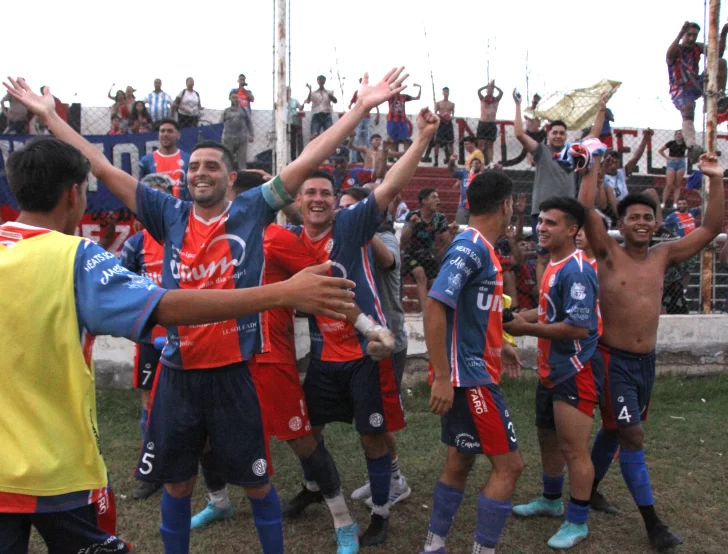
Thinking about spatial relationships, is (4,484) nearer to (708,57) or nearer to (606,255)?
(606,255)

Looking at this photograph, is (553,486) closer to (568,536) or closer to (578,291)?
(568,536)

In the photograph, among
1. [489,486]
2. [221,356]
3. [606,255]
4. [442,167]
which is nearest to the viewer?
[221,356]

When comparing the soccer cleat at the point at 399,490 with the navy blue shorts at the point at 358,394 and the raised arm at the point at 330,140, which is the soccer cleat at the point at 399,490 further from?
the raised arm at the point at 330,140

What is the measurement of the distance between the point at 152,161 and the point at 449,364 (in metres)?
4.40

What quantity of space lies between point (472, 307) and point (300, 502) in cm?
A: 191

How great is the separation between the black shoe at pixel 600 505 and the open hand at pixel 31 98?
4.09m

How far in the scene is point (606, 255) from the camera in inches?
175

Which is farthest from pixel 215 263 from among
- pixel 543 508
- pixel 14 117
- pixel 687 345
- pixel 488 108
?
pixel 488 108

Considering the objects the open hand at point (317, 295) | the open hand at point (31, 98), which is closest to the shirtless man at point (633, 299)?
the open hand at point (317, 295)

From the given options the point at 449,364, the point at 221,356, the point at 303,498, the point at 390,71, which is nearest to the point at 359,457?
the point at 303,498

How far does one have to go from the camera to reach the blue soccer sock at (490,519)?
11.3ft

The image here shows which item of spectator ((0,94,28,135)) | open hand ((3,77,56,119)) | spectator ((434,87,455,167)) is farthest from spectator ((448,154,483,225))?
spectator ((0,94,28,135))

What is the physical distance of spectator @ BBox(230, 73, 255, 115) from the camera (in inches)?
422

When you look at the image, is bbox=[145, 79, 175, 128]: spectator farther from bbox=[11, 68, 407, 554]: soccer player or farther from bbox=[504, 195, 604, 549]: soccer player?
bbox=[504, 195, 604, 549]: soccer player
